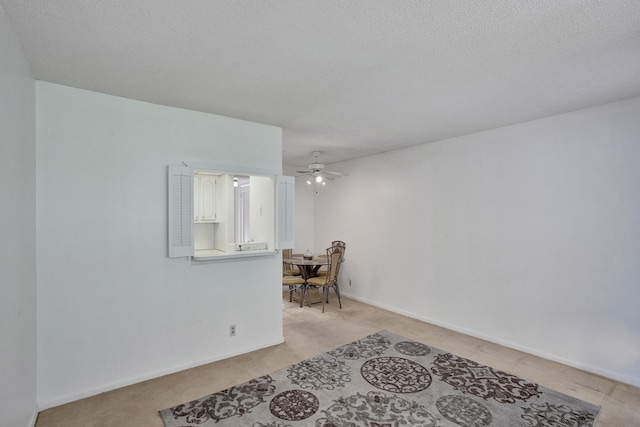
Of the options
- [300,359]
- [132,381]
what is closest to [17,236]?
[132,381]

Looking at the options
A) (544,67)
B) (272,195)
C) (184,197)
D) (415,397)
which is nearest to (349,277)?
(272,195)

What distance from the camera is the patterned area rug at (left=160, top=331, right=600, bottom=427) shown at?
242cm

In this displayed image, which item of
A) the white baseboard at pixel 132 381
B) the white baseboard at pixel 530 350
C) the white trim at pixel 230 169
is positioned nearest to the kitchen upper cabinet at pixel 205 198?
the white trim at pixel 230 169

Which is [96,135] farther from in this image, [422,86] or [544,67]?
[544,67]

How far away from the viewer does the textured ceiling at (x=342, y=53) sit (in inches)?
66.3

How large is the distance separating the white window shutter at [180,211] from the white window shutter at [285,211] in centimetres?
104

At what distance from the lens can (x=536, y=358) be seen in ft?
11.5

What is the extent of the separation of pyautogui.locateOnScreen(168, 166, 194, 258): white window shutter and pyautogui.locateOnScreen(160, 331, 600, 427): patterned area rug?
138 centimetres

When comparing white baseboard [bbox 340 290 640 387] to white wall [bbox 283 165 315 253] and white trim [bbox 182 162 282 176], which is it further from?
white trim [bbox 182 162 282 176]

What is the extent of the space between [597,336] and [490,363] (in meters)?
1.05

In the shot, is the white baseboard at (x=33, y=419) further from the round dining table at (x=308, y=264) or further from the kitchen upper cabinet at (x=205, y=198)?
the round dining table at (x=308, y=264)

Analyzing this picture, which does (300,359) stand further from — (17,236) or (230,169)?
(17,236)

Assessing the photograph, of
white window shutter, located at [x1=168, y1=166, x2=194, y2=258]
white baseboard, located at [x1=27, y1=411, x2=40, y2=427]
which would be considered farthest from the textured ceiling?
white baseboard, located at [x1=27, y1=411, x2=40, y2=427]

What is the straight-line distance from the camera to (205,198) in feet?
13.9
